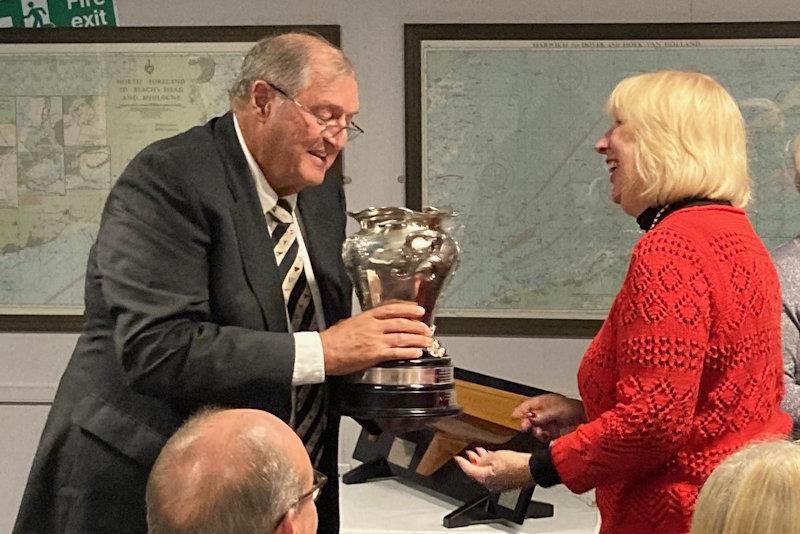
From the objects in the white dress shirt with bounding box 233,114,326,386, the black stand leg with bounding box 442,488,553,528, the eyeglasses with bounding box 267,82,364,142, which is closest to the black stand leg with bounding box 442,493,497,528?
the black stand leg with bounding box 442,488,553,528

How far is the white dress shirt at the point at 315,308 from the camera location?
1.95m

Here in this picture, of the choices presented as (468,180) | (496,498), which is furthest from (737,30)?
(496,498)

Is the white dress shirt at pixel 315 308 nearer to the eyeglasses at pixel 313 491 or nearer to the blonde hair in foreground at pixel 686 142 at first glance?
the eyeglasses at pixel 313 491

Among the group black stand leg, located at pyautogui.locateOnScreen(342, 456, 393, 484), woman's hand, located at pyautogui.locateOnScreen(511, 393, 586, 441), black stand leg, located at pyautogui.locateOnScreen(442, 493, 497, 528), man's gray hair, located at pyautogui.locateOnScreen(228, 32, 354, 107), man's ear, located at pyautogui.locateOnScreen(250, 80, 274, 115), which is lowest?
black stand leg, located at pyautogui.locateOnScreen(342, 456, 393, 484)

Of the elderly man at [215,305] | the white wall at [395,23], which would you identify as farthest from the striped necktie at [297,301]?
the white wall at [395,23]

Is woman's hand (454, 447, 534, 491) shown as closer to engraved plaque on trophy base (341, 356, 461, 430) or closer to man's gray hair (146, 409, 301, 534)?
engraved plaque on trophy base (341, 356, 461, 430)

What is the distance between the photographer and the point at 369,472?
321 centimetres

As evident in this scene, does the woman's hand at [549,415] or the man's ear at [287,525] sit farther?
the woman's hand at [549,415]

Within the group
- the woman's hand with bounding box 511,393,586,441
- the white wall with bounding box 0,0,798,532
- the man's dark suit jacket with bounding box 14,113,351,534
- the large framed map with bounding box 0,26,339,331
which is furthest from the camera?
the large framed map with bounding box 0,26,339,331

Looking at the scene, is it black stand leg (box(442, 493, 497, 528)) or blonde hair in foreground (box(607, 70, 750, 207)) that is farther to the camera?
black stand leg (box(442, 493, 497, 528))

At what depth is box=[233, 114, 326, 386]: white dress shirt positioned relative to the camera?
1946mm

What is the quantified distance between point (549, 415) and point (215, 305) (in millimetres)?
739

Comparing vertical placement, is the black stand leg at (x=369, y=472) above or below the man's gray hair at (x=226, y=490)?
below

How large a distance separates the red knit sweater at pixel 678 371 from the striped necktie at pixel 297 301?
1.42 feet
